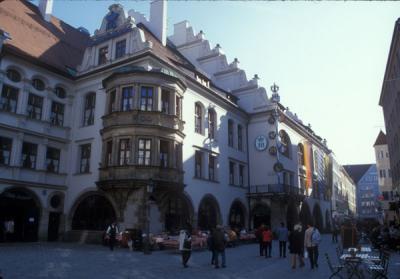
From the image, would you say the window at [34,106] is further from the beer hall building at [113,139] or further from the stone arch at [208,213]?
the stone arch at [208,213]

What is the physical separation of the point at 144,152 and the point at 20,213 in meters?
9.62

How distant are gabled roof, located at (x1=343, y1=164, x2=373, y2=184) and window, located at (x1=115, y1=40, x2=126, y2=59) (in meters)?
109

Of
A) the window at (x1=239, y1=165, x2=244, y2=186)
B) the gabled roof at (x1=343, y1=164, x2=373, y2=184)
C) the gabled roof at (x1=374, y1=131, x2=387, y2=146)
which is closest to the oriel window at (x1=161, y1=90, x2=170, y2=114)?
the window at (x1=239, y1=165, x2=244, y2=186)

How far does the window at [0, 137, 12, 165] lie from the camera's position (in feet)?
82.9

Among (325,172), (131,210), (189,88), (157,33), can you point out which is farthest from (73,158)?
(325,172)

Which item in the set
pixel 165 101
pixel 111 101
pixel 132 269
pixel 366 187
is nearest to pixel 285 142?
pixel 165 101

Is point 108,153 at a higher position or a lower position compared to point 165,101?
lower

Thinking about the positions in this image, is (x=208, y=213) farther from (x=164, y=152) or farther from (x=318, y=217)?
(x=318, y=217)

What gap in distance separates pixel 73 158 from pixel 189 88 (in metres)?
10.8

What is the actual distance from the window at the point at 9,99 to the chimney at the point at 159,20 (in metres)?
13.7

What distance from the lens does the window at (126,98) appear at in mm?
26984

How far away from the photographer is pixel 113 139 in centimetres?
2623

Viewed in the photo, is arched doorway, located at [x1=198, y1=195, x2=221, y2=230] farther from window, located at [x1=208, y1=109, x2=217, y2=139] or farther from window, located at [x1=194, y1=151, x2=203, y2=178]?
window, located at [x1=208, y1=109, x2=217, y2=139]

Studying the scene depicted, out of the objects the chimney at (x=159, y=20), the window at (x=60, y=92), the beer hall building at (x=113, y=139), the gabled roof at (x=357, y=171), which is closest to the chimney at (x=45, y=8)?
the beer hall building at (x=113, y=139)
